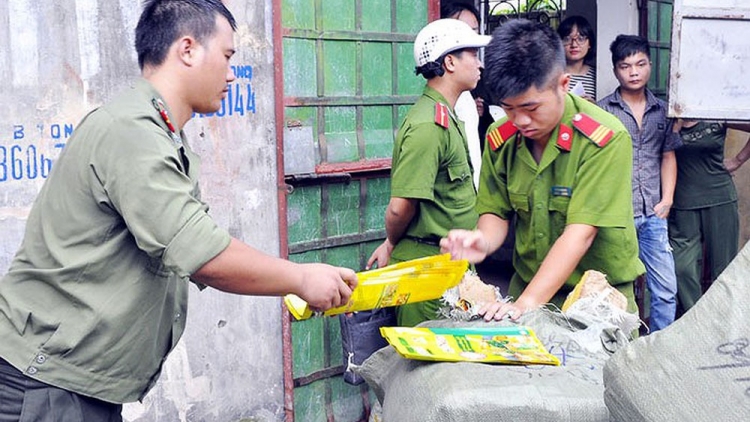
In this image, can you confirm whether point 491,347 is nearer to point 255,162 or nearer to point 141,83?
point 141,83

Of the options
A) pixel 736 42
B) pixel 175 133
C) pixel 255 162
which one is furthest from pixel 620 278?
pixel 736 42

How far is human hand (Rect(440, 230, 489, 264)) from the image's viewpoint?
9.78 feet

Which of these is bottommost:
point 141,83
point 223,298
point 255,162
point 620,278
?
point 223,298

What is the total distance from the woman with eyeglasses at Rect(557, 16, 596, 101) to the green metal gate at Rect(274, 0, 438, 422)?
4.87 ft

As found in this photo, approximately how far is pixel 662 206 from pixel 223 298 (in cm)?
264

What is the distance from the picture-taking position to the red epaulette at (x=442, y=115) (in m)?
3.83

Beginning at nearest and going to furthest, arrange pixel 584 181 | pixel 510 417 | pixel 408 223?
pixel 510 417 < pixel 584 181 < pixel 408 223

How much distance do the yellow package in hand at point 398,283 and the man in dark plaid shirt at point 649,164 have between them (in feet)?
9.85

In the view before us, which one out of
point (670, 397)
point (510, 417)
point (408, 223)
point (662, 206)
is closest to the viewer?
point (670, 397)

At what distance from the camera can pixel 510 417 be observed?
84.8 inches

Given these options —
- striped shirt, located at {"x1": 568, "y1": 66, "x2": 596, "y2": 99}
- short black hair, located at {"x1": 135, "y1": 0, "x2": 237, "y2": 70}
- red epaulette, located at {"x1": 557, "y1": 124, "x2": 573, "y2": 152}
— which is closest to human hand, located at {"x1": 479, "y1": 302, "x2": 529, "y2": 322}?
red epaulette, located at {"x1": 557, "y1": 124, "x2": 573, "y2": 152}

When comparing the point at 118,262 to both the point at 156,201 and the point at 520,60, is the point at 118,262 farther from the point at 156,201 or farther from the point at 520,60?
the point at 520,60

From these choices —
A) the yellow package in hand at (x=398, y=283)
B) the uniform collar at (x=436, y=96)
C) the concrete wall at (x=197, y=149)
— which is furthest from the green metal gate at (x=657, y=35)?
the yellow package in hand at (x=398, y=283)

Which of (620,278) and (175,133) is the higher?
(175,133)
